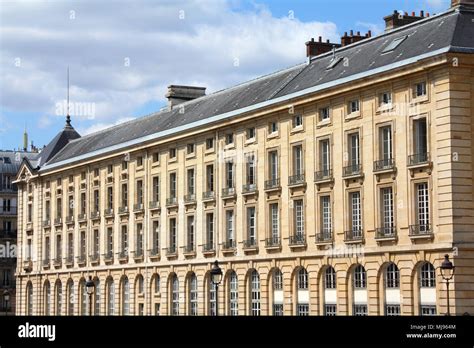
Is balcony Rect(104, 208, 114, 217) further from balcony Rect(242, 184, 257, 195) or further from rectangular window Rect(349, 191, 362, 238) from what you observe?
rectangular window Rect(349, 191, 362, 238)

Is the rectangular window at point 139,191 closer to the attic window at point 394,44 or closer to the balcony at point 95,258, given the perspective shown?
the balcony at point 95,258

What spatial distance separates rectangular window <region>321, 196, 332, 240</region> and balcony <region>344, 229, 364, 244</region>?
1633 millimetres

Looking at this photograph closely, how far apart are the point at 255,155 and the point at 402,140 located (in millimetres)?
13694

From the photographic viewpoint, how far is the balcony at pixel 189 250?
2980 inches

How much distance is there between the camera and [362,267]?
60062 mm

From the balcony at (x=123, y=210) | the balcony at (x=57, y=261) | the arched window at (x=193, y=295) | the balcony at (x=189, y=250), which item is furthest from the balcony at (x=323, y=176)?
the balcony at (x=57, y=261)

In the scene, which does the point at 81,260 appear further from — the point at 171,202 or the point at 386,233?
the point at 386,233

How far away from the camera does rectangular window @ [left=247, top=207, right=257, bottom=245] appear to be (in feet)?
228

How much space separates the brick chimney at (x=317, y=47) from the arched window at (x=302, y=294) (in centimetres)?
1459

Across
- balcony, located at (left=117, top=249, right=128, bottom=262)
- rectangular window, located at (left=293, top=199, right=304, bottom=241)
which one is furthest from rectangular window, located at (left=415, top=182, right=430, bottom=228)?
balcony, located at (left=117, top=249, right=128, bottom=262)

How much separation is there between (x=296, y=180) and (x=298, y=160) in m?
1.21

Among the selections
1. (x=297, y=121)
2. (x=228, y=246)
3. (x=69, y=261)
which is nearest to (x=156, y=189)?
(x=228, y=246)
